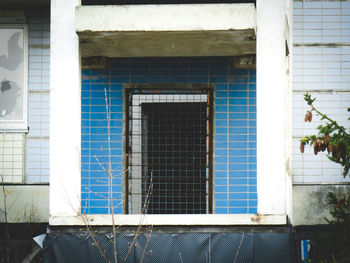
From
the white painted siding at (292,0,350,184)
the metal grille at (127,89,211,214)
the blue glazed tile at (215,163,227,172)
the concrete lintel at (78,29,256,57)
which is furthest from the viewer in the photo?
the metal grille at (127,89,211,214)

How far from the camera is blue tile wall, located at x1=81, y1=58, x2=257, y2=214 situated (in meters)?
6.41

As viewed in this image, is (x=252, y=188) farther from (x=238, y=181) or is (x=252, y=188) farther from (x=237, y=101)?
(x=237, y=101)

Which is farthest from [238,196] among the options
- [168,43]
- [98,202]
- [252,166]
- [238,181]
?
[168,43]

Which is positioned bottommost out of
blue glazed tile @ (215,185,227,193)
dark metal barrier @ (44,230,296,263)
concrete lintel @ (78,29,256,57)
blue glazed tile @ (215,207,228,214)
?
dark metal barrier @ (44,230,296,263)

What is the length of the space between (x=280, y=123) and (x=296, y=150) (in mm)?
1437

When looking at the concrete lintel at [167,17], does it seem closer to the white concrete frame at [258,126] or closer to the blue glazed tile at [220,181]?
the white concrete frame at [258,126]

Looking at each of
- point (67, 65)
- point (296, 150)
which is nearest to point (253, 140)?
point (296, 150)

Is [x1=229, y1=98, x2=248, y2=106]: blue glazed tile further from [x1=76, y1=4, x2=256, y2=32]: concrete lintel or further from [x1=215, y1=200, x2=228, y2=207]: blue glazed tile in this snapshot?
[x1=76, y1=4, x2=256, y2=32]: concrete lintel

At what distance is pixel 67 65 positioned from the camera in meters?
4.73

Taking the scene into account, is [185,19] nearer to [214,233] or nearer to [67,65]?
[67,65]

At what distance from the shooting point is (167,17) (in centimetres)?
471

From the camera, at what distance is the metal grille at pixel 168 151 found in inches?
258

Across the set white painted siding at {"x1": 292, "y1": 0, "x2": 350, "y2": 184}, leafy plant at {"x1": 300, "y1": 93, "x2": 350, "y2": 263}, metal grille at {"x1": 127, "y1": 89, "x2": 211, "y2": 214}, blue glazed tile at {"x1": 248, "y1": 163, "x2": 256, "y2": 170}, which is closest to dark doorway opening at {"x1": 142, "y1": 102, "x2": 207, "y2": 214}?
metal grille at {"x1": 127, "y1": 89, "x2": 211, "y2": 214}

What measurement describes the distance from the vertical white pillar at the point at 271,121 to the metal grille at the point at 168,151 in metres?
1.97
